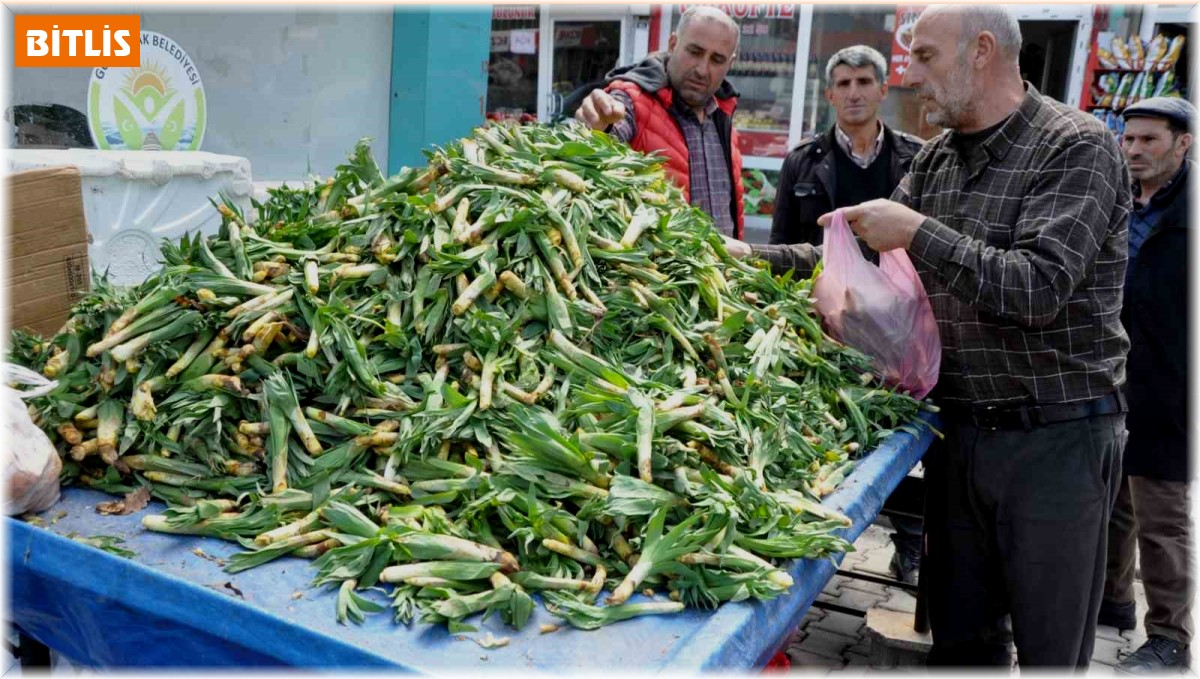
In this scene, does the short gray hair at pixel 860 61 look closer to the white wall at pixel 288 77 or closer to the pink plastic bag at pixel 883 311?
the pink plastic bag at pixel 883 311

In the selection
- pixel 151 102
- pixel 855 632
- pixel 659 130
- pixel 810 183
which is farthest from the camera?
pixel 151 102

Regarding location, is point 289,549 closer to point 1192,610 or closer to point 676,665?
point 676,665

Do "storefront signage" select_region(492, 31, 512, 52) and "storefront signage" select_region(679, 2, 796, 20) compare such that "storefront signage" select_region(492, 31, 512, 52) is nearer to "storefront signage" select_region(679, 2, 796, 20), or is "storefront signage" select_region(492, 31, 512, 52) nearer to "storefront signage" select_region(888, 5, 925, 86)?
"storefront signage" select_region(679, 2, 796, 20)

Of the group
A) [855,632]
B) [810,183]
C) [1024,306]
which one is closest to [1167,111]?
[810,183]

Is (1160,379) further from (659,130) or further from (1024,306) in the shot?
(659,130)

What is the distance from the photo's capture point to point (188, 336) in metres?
2.38

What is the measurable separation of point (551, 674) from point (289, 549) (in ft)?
1.95

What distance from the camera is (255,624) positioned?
5.51 ft

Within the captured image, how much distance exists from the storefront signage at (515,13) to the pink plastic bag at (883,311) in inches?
341

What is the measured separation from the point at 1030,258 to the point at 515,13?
934 centimetres

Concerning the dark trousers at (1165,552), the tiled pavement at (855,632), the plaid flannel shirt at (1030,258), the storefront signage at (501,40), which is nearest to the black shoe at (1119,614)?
the tiled pavement at (855,632)

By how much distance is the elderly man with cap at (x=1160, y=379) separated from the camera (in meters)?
4.07

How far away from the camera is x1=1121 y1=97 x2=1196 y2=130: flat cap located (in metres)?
4.15

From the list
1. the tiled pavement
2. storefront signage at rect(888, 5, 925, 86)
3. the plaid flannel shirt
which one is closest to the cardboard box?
the plaid flannel shirt
